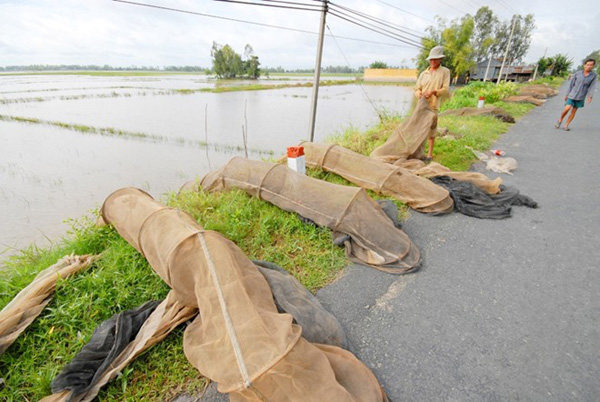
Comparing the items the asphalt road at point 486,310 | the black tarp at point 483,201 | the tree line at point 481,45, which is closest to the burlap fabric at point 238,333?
the asphalt road at point 486,310

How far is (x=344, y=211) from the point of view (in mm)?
→ 2916

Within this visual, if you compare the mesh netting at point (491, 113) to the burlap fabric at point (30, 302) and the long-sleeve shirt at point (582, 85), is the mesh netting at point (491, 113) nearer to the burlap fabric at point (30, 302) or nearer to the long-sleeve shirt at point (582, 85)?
the long-sleeve shirt at point (582, 85)

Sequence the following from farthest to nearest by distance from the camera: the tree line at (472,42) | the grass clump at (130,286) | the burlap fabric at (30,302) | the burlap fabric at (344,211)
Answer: the tree line at (472,42)
the burlap fabric at (344,211)
the burlap fabric at (30,302)
the grass clump at (130,286)

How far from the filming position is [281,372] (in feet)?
4.41

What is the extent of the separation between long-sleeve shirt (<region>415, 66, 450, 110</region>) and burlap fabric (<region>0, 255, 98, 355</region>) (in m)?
5.60

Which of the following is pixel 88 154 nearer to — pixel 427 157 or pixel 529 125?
pixel 427 157

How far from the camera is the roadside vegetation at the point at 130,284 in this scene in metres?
1.73

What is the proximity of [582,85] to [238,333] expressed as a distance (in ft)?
34.0

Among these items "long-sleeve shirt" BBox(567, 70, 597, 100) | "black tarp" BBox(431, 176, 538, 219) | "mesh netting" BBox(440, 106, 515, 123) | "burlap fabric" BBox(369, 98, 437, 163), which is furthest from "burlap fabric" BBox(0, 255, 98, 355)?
"mesh netting" BBox(440, 106, 515, 123)

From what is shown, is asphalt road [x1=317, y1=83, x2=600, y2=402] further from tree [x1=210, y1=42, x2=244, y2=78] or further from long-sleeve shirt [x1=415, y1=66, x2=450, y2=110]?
tree [x1=210, y1=42, x2=244, y2=78]

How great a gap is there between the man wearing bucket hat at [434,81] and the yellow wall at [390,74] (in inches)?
2027

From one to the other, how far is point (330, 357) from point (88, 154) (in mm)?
9498

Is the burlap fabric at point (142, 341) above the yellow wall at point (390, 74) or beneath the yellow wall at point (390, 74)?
beneath

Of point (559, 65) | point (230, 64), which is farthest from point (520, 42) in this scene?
point (230, 64)
